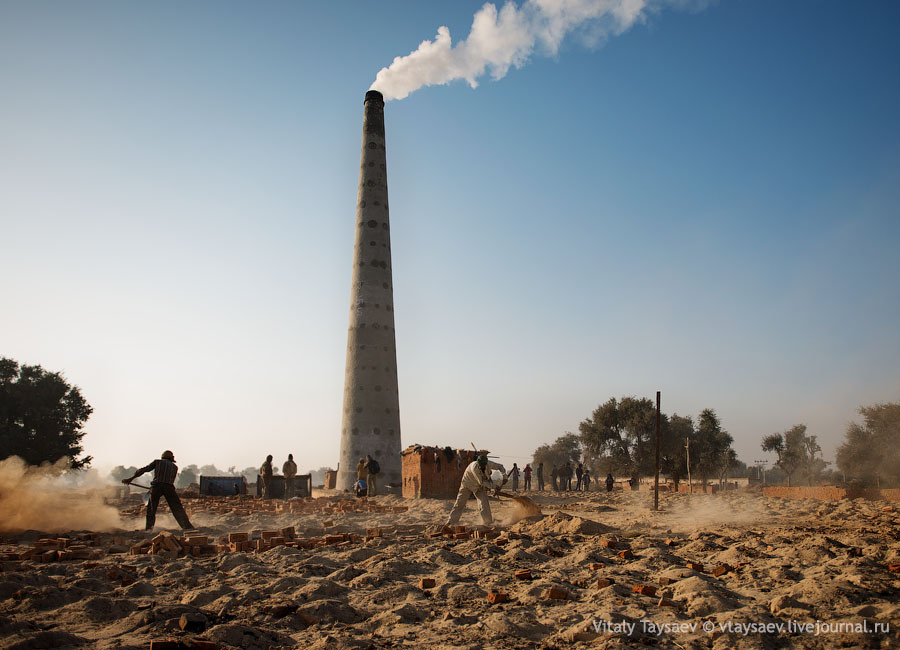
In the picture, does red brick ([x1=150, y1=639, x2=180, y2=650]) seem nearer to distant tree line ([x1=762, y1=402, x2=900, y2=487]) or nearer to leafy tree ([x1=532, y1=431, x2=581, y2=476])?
distant tree line ([x1=762, y1=402, x2=900, y2=487])

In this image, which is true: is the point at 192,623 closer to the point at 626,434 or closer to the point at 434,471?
the point at 434,471

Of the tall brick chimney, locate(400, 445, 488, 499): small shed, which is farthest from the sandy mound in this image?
the tall brick chimney

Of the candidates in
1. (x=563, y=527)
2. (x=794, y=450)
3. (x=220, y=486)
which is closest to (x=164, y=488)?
(x=563, y=527)

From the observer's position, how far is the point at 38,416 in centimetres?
3077

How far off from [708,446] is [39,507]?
1920 inches

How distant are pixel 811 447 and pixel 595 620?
69832 mm

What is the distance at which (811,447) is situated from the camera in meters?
63.1

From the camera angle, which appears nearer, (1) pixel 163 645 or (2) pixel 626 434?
(1) pixel 163 645

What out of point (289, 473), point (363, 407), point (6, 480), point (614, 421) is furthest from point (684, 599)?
point (614, 421)

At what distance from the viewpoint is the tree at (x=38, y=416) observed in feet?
97.9

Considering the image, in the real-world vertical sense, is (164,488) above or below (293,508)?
above

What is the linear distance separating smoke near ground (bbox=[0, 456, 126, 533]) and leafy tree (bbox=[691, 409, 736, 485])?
45.3 metres

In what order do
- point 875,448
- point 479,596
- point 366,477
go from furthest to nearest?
1. point 875,448
2. point 366,477
3. point 479,596

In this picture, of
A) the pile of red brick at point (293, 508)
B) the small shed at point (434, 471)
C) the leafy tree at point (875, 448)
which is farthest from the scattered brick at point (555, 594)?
the leafy tree at point (875, 448)
